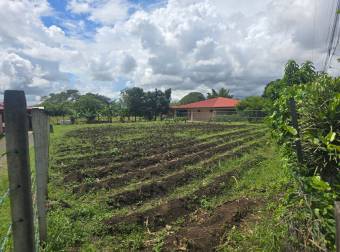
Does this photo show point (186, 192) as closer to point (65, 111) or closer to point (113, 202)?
point (113, 202)

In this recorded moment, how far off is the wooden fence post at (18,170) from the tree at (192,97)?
271 feet

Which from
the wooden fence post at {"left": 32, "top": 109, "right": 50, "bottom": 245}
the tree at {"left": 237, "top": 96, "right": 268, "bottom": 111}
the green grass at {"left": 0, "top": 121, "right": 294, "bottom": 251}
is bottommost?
the green grass at {"left": 0, "top": 121, "right": 294, "bottom": 251}

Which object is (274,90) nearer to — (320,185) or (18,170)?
(320,185)

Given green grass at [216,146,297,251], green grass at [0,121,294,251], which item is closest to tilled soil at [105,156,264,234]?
green grass at [0,121,294,251]

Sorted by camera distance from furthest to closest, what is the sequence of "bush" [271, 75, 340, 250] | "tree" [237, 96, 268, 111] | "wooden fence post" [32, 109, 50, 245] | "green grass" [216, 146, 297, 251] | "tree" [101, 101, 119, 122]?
"tree" [101, 101, 119, 122] → "tree" [237, 96, 268, 111] → "wooden fence post" [32, 109, 50, 245] → "green grass" [216, 146, 297, 251] → "bush" [271, 75, 340, 250]

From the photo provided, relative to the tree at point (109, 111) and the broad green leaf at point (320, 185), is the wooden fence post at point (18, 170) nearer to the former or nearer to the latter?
the broad green leaf at point (320, 185)

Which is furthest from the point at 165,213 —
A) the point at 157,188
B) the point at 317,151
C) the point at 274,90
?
the point at 274,90

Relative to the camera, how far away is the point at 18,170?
1.87 metres

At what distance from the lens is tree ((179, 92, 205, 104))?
84.7 metres

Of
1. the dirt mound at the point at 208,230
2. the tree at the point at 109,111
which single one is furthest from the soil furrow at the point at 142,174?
the tree at the point at 109,111

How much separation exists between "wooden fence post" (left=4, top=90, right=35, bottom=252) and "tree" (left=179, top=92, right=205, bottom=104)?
82.7 m

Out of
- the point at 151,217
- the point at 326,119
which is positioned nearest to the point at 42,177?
the point at 151,217

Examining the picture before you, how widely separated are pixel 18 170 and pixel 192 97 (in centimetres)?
8588

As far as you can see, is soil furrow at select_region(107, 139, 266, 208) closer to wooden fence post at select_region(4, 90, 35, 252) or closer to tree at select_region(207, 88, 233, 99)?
wooden fence post at select_region(4, 90, 35, 252)
